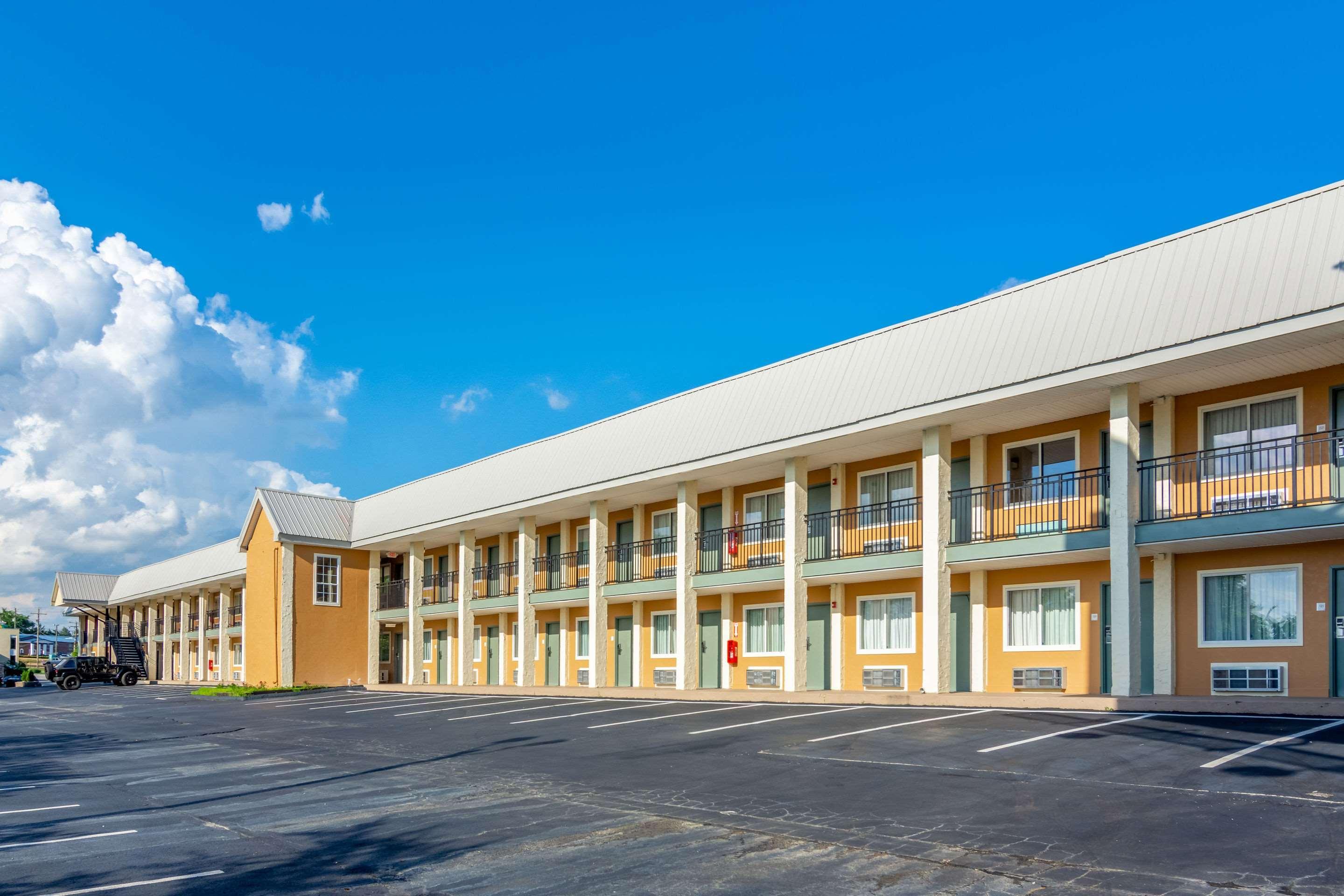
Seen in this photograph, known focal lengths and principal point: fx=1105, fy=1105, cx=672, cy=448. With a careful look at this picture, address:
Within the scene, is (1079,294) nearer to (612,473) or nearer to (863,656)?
(863,656)

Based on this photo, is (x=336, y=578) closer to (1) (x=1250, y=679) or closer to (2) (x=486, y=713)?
(2) (x=486, y=713)

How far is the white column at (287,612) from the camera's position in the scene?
132ft

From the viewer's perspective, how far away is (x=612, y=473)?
29.1 m

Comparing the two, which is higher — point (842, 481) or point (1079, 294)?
point (1079, 294)

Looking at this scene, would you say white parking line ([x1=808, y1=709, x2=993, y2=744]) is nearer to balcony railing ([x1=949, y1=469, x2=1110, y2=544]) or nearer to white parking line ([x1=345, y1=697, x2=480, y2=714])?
balcony railing ([x1=949, y1=469, x2=1110, y2=544])

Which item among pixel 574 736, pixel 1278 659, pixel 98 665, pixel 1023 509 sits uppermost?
pixel 1023 509

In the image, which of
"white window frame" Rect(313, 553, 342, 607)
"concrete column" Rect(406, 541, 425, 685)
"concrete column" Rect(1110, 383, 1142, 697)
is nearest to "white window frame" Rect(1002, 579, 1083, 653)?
"concrete column" Rect(1110, 383, 1142, 697)

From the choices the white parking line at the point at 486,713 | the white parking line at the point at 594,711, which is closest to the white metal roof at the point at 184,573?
the white parking line at the point at 486,713

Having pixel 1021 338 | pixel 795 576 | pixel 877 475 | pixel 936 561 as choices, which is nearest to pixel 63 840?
pixel 936 561

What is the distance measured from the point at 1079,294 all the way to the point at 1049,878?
43.3 ft

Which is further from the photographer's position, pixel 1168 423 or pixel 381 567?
pixel 381 567

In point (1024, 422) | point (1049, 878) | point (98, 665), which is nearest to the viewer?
point (1049, 878)

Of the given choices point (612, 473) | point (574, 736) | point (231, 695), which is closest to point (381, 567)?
point (231, 695)

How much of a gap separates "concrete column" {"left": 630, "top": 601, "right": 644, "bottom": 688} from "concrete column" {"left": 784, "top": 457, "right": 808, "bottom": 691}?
7.73 metres
